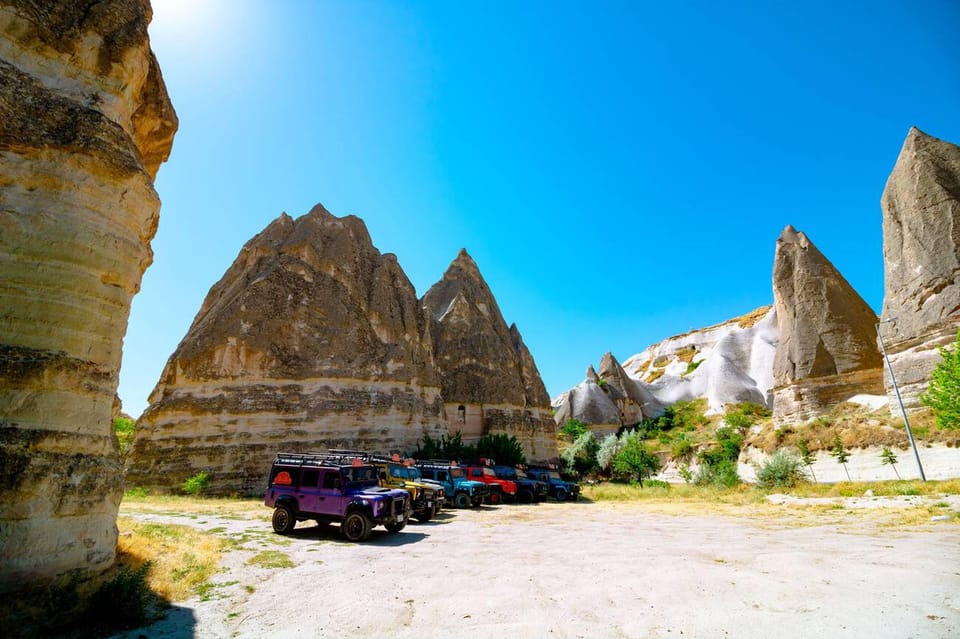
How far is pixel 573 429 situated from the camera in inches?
2219

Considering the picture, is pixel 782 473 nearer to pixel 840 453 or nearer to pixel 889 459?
pixel 840 453

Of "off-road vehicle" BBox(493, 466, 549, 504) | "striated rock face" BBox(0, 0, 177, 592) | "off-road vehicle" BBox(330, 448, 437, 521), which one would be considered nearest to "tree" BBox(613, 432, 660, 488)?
"off-road vehicle" BBox(493, 466, 549, 504)

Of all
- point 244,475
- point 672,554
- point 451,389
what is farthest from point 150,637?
point 451,389

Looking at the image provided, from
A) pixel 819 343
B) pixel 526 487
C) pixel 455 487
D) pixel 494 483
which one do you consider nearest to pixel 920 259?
pixel 819 343

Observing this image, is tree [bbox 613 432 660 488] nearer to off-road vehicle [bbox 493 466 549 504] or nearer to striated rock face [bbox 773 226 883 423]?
striated rock face [bbox 773 226 883 423]

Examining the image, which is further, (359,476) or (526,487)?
(526,487)

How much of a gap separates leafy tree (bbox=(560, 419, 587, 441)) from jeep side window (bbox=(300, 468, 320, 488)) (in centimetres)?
Result: 4667

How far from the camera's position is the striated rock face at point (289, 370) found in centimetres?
2377

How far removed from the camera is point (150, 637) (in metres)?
5.00

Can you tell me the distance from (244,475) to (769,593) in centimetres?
2332

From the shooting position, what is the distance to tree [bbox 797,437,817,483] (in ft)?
78.8

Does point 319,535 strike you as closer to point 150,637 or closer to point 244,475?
point 150,637

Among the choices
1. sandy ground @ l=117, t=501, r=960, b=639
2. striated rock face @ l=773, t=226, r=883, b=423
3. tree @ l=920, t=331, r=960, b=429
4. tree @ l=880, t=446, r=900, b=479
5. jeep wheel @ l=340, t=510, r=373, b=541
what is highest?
striated rock face @ l=773, t=226, r=883, b=423

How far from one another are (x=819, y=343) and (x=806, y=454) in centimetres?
883
